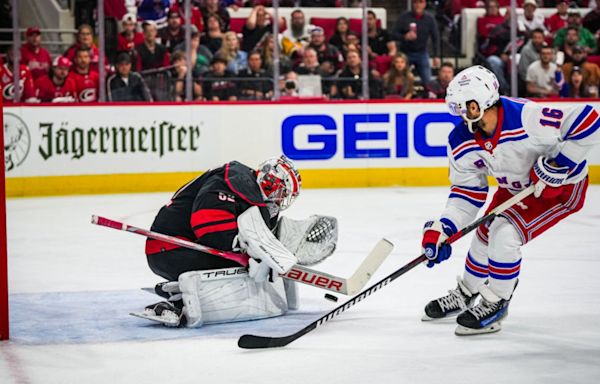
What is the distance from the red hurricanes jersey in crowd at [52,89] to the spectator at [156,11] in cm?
91

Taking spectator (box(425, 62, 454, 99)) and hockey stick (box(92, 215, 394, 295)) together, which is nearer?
hockey stick (box(92, 215, 394, 295))

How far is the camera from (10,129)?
9172 millimetres

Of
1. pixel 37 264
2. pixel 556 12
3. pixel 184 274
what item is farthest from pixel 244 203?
pixel 556 12

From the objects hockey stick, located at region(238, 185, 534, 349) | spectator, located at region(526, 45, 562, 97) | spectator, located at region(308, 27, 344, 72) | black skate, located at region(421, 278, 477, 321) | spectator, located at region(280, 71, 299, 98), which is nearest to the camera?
hockey stick, located at region(238, 185, 534, 349)

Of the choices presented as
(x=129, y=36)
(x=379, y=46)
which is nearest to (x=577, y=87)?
(x=379, y=46)

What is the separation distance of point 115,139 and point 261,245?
18.6 feet

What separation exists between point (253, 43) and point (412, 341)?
20.1 feet

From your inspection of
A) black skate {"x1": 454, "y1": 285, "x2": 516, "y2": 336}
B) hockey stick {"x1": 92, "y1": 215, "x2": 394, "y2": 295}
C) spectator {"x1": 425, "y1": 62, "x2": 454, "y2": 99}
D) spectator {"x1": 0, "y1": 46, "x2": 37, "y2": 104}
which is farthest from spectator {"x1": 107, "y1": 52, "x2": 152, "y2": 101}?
black skate {"x1": 454, "y1": 285, "x2": 516, "y2": 336}

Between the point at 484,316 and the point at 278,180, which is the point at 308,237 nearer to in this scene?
the point at 278,180

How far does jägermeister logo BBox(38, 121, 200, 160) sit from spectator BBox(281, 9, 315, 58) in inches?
45.0

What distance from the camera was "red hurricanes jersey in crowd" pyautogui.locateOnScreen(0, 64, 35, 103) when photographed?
9.17 metres

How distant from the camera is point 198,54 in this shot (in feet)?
31.4

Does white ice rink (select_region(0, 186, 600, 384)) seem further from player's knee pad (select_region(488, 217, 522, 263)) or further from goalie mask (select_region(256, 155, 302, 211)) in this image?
goalie mask (select_region(256, 155, 302, 211))

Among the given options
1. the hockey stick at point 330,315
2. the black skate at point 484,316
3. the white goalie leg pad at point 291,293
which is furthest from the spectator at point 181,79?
the black skate at point 484,316
